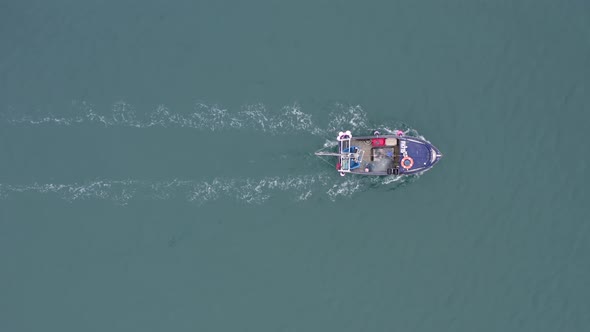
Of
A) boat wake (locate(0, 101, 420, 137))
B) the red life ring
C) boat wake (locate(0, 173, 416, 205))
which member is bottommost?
boat wake (locate(0, 173, 416, 205))

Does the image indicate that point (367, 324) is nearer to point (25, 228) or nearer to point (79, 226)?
point (79, 226)

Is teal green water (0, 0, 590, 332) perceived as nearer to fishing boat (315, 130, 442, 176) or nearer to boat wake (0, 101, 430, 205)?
boat wake (0, 101, 430, 205)

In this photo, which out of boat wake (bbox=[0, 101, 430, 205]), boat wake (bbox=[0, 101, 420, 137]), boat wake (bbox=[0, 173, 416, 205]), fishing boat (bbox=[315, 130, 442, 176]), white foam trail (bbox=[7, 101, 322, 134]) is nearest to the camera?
fishing boat (bbox=[315, 130, 442, 176])

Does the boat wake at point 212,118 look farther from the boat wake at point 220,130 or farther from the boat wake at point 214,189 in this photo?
the boat wake at point 214,189

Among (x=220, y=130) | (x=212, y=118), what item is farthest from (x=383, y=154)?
(x=212, y=118)

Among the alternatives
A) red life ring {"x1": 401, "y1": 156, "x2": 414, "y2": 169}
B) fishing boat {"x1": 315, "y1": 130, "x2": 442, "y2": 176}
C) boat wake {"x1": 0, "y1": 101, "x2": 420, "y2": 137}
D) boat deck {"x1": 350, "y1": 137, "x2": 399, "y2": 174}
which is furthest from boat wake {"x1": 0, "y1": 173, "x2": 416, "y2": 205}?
boat wake {"x1": 0, "y1": 101, "x2": 420, "y2": 137}

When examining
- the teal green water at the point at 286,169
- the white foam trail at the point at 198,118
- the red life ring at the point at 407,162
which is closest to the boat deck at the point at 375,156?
the red life ring at the point at 407,162

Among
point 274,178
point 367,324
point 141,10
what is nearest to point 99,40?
point 141,10
